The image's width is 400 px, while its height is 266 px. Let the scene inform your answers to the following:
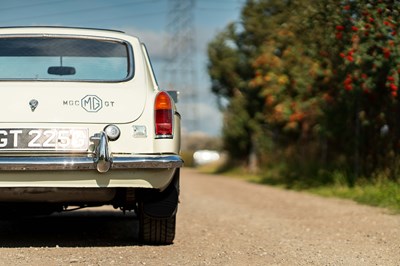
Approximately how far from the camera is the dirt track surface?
5.58 metres

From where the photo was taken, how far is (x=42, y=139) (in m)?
5.52

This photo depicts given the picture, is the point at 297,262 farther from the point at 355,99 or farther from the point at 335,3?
the point at 355,99

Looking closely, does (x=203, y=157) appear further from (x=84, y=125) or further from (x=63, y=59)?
(x=84, y=125)

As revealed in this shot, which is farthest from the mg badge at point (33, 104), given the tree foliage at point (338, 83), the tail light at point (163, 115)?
the tree foliage at point (338, 83)

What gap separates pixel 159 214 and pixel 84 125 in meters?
0.96

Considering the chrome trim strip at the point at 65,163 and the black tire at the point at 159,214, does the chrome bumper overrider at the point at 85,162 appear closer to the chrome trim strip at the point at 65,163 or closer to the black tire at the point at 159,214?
the chrome trim strip at the point at 65,163

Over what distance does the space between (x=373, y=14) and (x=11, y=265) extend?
7.65 m

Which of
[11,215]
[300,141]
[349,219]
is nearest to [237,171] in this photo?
[300,141]

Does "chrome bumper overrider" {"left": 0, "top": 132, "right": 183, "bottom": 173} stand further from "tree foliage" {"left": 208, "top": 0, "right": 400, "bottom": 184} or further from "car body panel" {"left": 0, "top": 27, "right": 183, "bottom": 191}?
"tree foliage" {"left": 208, "top": 0, "right": 400, "bottom": 184}

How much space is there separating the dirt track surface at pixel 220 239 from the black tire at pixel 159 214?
109 millimetres

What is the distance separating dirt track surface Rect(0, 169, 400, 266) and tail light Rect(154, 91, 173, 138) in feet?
3.12

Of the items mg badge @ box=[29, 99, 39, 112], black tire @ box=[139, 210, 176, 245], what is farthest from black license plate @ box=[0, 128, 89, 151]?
black tire @ box=[139, 210, 176, 245]

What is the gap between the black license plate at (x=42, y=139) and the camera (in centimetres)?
550

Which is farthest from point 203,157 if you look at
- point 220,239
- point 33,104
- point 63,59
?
point 33,104
